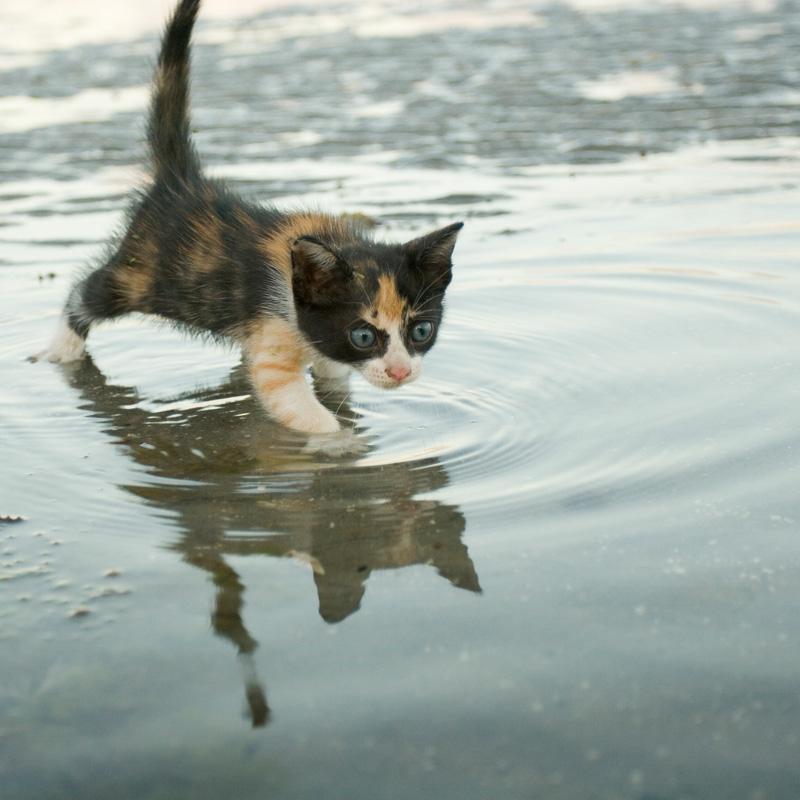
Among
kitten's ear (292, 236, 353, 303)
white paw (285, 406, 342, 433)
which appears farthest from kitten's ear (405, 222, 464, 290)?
white paw (285, 406, 342, 433)

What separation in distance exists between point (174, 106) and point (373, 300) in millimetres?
1705

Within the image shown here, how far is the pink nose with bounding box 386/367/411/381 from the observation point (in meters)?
3.65

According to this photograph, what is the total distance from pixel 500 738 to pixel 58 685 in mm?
850

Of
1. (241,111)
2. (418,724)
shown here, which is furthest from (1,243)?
(418,724)

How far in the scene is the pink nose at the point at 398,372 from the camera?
3.65 meters

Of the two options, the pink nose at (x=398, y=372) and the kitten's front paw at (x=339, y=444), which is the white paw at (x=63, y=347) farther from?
the pink nose at (x=398, y=372)

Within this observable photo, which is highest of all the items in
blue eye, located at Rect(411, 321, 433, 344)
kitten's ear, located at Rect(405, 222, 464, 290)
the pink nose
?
kitten's ear, located at Rect(405, 222, 464, 290)

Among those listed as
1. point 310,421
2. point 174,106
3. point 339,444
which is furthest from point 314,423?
point 174,106

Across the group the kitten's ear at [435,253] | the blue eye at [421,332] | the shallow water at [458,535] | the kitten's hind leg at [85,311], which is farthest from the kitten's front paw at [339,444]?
the kitten's hind leg at [85,311]

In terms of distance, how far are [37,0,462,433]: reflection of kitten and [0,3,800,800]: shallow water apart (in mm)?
196

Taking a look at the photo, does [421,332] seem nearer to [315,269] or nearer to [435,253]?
[435,253]

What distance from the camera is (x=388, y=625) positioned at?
230cm

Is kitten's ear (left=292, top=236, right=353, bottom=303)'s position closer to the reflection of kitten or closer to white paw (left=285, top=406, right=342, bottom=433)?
the reflection of kitten

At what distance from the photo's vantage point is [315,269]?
366 centimetres
